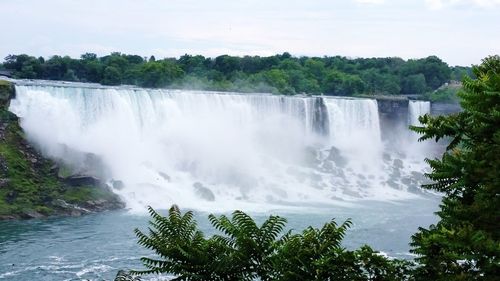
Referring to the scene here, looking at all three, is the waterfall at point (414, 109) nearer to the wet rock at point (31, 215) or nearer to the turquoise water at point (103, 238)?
the turquoise water at point (103, 238)

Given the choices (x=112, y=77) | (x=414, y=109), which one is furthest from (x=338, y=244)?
(x=112, y=77)

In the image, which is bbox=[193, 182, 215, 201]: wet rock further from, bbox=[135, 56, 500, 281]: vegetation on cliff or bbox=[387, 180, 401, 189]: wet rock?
bbox=[135, 56, 500, 281]: vegetation on cliff

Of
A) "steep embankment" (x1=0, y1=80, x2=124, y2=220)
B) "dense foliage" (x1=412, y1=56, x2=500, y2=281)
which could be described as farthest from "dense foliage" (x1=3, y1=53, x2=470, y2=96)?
"dense foliage" (x1=412, y1=56, x2=500, y2=281)

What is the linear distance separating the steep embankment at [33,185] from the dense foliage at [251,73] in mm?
22802

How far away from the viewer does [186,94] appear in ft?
141

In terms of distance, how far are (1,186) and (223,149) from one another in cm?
1436

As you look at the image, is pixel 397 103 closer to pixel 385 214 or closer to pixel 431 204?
pixel 431 204

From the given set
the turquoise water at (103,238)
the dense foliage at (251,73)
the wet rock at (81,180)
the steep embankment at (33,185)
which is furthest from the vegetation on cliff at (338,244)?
the dense foliage at (251,73)

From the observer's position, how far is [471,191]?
27.3ft

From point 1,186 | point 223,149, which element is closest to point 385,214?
point 223,149

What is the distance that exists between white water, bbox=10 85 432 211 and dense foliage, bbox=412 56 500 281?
2454 centimetres

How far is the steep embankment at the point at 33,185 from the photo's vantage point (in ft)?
102

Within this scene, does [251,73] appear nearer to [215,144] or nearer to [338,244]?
[215,144]

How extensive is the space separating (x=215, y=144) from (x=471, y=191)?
34882 millimetres
